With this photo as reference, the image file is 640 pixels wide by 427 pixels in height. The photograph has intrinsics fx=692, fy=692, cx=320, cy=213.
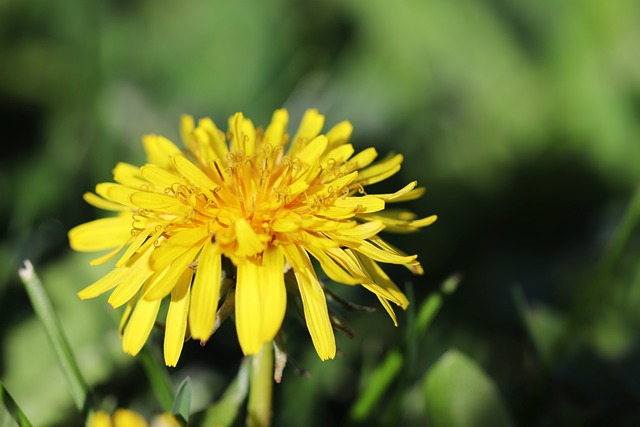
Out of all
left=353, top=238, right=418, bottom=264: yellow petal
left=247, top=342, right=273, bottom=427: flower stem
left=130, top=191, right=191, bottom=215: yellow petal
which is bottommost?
left=247, top=342, right=273, bottom=427: flower stem

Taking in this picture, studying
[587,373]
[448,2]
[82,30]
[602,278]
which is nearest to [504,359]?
[587,373]

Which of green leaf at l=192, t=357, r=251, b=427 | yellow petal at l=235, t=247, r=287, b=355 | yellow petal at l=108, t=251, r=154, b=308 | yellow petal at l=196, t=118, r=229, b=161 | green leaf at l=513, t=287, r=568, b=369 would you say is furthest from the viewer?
green leaf at l=513, t=287, r=568, b=369

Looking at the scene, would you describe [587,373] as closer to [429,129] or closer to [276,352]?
[276,352]

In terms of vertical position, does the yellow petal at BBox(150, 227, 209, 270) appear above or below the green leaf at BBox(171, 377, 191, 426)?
above

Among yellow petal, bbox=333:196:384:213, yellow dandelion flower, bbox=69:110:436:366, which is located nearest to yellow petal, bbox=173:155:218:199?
yellow dandelion flower, bbox=69:110:436:366

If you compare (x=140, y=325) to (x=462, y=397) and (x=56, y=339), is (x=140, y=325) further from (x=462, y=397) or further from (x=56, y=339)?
(x=462, y=397)

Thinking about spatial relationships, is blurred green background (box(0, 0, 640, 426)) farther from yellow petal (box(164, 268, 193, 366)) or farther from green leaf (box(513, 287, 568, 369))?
yellow petal (box(164, 268, 193, 366))

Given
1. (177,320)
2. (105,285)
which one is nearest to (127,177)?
(105,285)
